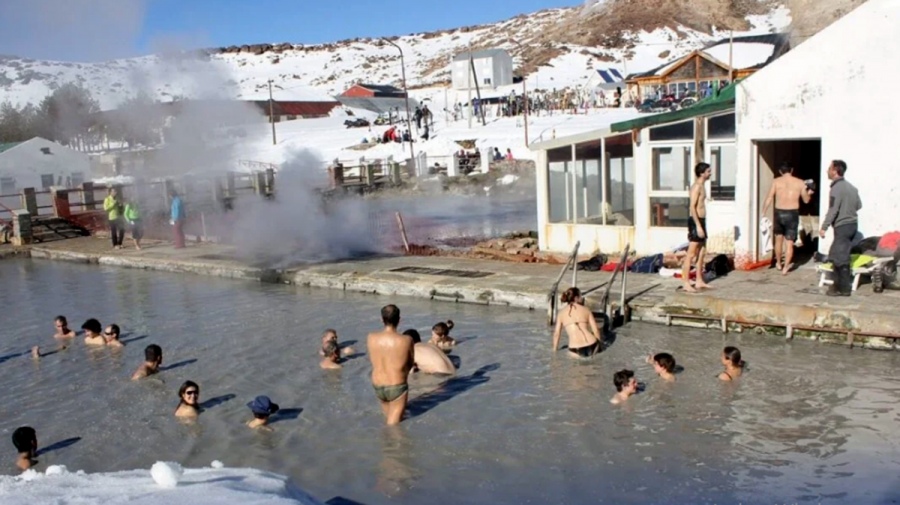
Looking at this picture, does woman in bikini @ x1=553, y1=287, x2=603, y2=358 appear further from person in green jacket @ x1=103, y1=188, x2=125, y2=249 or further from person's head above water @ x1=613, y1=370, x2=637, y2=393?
person in green jacket @ x1=103, y1=188, x2=125, y2=249

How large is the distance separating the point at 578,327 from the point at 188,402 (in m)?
4.95

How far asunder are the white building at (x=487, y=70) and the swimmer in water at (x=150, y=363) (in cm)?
7654

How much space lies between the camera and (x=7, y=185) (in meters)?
44.6

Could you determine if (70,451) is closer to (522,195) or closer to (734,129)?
(734,129)

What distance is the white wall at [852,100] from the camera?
40.8ft

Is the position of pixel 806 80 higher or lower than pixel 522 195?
higher

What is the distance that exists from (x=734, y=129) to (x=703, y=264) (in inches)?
119

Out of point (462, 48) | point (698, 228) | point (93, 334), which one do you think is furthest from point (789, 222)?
point (462, 48)

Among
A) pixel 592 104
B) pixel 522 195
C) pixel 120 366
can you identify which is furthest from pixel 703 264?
pixel 592 104

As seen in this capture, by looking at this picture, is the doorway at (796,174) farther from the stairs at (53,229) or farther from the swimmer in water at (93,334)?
the stairs at (53,229)

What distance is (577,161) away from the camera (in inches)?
668

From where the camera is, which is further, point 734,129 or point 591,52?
point 591,52

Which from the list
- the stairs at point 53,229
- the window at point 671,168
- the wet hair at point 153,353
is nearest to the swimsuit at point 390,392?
the wet hair at point 153,353

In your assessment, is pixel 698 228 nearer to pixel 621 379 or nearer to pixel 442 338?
pixel 621 379
